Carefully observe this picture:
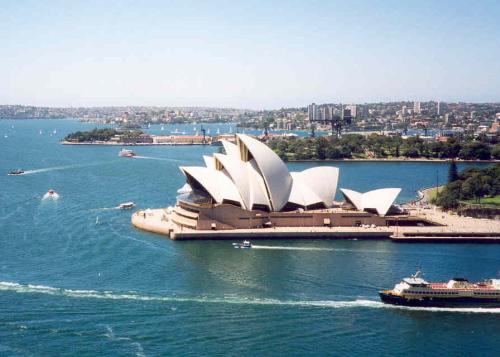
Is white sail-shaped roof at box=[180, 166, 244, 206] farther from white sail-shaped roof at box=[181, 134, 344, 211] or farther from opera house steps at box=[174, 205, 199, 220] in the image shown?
opera house steps at box=[174, 205, 199, 220]

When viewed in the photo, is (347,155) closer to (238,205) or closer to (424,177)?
(424,177)

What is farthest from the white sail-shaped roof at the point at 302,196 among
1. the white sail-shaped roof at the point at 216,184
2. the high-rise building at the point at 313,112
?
the high-rise building at the point at 313,112

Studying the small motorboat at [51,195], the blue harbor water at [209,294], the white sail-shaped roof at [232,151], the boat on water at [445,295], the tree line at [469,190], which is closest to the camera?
the blue harbor water at [209,294]

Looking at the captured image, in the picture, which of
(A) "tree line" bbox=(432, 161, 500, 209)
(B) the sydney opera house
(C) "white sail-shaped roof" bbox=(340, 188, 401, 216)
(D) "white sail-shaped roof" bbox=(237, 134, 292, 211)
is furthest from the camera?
(A) "tree line" bbox=(432, 161, 500, 209)

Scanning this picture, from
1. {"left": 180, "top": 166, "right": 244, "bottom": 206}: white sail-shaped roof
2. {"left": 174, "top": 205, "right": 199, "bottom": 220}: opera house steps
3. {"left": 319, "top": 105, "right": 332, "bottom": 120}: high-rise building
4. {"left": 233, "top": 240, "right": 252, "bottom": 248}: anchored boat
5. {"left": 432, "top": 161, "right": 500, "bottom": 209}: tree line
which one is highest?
{"left": 319, "top": 105, "right": 332, "bottom": 120}: high-rise building

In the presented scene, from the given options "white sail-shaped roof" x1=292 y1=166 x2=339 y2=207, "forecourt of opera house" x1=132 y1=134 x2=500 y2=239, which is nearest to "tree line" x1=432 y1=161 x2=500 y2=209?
"forecourt of opera house" x1=132 y1=134 x2=500 y2=239

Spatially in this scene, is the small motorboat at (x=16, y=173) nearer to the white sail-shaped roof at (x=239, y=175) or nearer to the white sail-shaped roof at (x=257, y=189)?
the white sail-shaped roof at (x=239, y=175)

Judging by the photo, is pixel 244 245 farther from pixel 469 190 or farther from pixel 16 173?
pixel 16 173

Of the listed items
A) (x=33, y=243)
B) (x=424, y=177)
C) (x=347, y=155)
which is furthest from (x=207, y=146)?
(x=33, y=243)
